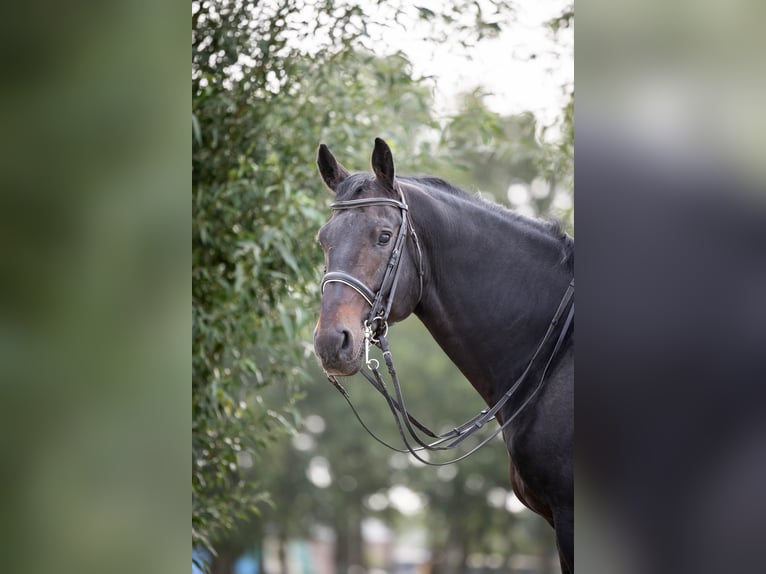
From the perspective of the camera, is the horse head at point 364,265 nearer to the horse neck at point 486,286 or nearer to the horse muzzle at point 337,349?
the horse muzzle at point 337,349

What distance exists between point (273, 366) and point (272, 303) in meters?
0.64

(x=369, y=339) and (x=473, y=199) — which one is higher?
(x=473, y=199)

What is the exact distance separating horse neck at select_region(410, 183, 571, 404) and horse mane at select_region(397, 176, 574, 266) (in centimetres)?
2

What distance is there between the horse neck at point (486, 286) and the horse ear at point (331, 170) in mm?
327

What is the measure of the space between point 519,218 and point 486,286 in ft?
1.01

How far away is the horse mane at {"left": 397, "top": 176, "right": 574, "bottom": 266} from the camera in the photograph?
313 cm

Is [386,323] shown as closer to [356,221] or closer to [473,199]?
[356,221]
